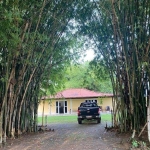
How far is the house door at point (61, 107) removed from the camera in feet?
78.8

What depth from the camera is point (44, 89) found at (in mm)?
10805

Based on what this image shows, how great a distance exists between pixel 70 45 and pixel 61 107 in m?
15.2

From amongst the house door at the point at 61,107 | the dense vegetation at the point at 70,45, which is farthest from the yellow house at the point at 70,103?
the dense vegetation at the point at 70,45

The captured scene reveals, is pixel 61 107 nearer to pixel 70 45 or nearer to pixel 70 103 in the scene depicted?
pixel 70 103

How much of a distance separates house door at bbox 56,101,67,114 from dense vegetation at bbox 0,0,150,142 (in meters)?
14.8

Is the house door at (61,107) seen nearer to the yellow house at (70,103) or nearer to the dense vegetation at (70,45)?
the yellow house at (70,103)

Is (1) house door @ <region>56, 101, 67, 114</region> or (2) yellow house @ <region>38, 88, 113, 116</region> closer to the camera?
(2) yellow house @ <region>38, 88, 113, 116</region>

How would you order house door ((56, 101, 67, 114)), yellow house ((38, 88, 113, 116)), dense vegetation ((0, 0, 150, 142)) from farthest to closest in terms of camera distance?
house door ((56, 101, 67, 114)) → yellow house ((38, 88, 113, 116)) → dense vegetation ((0, 0, 150, 142))

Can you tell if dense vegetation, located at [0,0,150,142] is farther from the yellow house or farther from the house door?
the house door

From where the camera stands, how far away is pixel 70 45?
31.6ft

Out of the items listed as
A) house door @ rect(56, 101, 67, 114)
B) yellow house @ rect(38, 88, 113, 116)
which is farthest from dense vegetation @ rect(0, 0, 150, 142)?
house door @ rect(56, 101, 67, 114)

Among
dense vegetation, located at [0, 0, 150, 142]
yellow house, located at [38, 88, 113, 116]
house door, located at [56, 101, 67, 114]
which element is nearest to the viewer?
dense vegetation, located at [0, 0, 150, 142]

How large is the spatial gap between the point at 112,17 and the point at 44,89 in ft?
17.3

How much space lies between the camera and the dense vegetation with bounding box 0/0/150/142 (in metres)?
5.86
